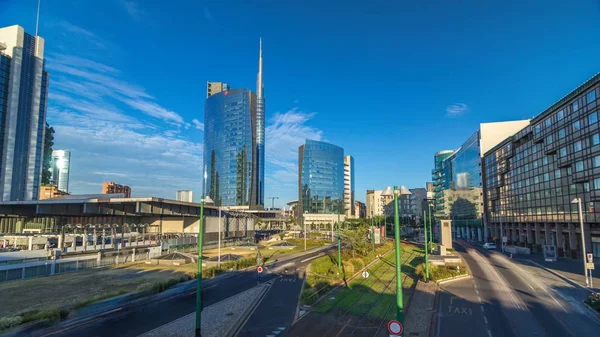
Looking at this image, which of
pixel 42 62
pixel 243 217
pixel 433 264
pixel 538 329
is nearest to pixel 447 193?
pixel 243 217

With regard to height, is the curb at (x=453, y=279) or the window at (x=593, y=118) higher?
the window at (x=593, y=118)

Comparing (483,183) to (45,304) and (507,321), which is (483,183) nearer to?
(507,321)

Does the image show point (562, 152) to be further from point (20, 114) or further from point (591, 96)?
point (20, 114)

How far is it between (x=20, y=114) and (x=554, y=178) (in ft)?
485

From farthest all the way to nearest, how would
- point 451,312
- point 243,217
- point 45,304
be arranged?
point 243,217
point 45,304
point 451,312

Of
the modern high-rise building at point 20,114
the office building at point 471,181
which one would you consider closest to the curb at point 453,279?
the office building at point 471,181

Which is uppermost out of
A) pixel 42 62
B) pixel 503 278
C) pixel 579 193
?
pixel 42 62

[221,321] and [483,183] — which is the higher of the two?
[483,183]

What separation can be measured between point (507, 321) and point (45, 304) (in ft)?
108

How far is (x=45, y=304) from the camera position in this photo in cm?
2780

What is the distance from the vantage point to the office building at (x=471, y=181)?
10544 cm

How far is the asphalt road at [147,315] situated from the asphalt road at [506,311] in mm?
12459

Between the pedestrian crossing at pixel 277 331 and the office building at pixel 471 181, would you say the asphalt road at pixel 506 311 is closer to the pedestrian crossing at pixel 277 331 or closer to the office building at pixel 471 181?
the pedestrian crossing at pixel 277 331

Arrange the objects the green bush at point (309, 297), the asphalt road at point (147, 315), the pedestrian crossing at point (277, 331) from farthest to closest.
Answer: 1. the green bush at point (309, 297)
2. the asphalt road at point (147, 315)
3. the pedestrian crossing at point (277, 331)
